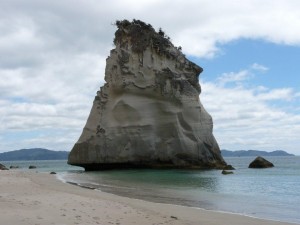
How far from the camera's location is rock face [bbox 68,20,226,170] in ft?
145

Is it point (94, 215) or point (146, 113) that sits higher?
point (146, 113)

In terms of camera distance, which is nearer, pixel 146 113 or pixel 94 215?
pixel 94 215

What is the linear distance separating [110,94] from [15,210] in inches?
1487

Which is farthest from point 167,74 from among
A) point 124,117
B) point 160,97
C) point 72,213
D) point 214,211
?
point 72,213

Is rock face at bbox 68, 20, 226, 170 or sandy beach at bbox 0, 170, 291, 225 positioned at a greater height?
rock face at bbox 68, 20, 226, 170

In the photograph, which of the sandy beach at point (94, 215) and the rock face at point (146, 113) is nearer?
Answer: the sandy beach at point (94, 215)

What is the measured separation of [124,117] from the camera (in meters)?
45.7

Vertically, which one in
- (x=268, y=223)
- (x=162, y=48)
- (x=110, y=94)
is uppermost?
(x=162, y=48)

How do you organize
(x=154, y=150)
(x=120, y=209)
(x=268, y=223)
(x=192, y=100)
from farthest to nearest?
(x=192, y=100)
(x=154, y=150)
(x=120, y=209)
(x=268, y=223)

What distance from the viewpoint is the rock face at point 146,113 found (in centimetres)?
4425

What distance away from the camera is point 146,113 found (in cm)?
4556

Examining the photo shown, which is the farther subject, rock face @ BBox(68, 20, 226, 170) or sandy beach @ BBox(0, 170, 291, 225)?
rock face @ BBox(68, 20, 226, 170)

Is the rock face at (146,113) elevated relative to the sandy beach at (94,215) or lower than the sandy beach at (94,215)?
elevated

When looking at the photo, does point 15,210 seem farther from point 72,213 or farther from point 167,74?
point 167,74
